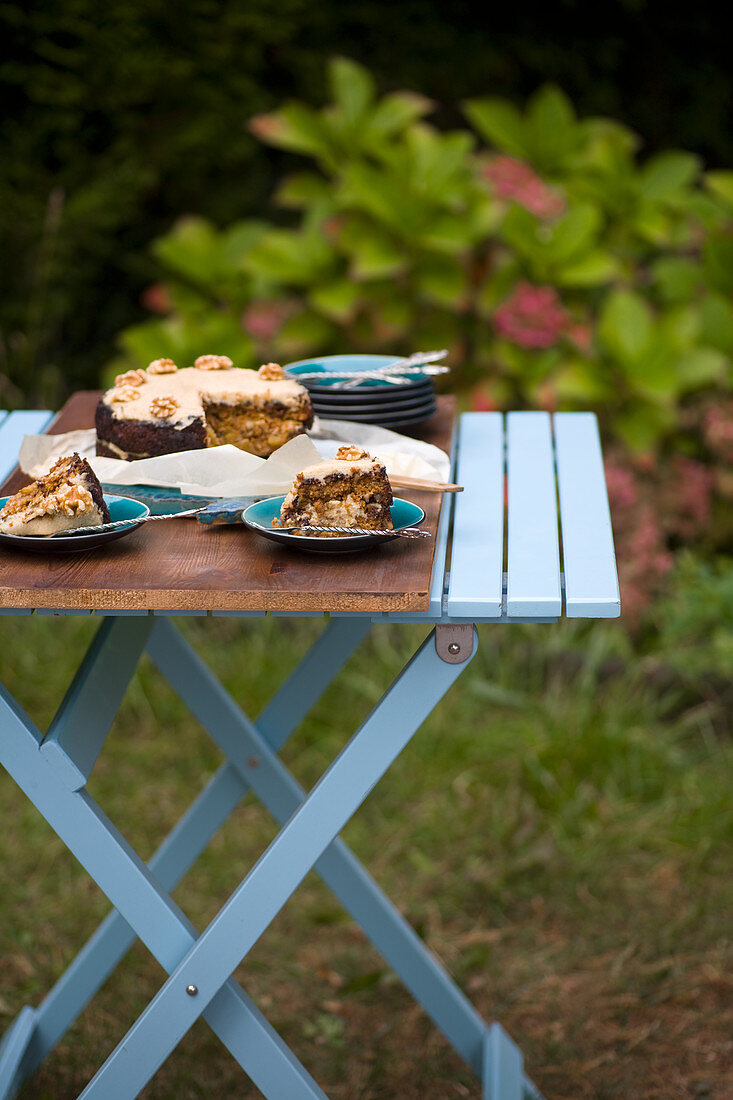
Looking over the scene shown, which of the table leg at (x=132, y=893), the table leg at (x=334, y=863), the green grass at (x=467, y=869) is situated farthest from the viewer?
the green grass at (x=467, y=869)

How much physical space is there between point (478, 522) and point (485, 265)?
2.38 meters

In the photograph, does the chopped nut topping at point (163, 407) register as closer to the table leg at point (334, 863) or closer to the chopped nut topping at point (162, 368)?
the chopped nut topping at point (162, 368)

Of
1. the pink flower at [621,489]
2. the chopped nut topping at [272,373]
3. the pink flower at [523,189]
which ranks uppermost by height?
the chopped nut topping at [272,373]

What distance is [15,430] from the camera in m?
2.12

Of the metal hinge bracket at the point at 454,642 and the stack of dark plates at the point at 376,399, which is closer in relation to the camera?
the metal hinge bracket at the point at 454,642

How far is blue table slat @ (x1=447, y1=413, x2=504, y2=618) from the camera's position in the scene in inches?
57.3

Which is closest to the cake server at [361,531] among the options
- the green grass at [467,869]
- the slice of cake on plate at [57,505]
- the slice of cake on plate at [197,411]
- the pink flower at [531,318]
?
the slice of cake on plate at [57,505]

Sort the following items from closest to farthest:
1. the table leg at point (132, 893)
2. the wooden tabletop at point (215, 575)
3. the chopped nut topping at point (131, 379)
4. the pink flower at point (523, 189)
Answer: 1. the wooden tabletop at point (215, 575)
2. the table leg at point (132, 893)
3. the chopped nut topping at point (131, 379)
4. the pink flower at point (523, 189)

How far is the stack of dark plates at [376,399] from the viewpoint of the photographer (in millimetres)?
2021

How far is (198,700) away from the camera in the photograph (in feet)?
7.45

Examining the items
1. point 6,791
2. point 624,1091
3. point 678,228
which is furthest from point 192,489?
point 678,228

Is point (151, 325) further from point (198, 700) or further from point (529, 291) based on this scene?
point (198, 700)

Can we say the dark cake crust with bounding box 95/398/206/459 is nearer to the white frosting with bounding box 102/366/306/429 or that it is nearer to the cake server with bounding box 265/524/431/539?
the white frosting with bounding box 102/366/306/429

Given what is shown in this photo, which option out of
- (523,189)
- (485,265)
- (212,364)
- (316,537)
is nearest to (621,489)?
(485,265)
